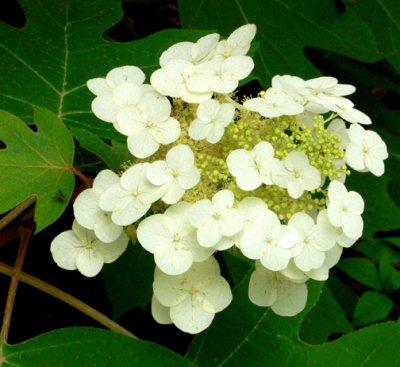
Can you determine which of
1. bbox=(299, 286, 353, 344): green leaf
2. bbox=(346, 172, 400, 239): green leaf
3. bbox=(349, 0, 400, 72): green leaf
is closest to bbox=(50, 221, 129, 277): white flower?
bbox=(299, 286, 353, 344): green leaf

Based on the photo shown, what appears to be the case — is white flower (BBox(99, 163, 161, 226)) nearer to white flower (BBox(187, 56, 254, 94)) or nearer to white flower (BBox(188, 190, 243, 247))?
white flower (BBox(188, 190, 243, 247))

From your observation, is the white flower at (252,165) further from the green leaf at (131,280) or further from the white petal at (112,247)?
the green leaf at (131,280)

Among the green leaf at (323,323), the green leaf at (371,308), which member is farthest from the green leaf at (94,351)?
the green leaf at (371,308)

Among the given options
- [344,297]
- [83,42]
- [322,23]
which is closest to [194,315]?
[83,42]

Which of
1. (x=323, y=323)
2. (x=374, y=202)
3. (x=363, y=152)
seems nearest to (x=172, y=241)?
(x=363, y=152)

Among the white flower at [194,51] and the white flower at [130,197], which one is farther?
the white flower at [194,51]

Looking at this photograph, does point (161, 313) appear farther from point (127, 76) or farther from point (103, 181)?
point (127, 76)
